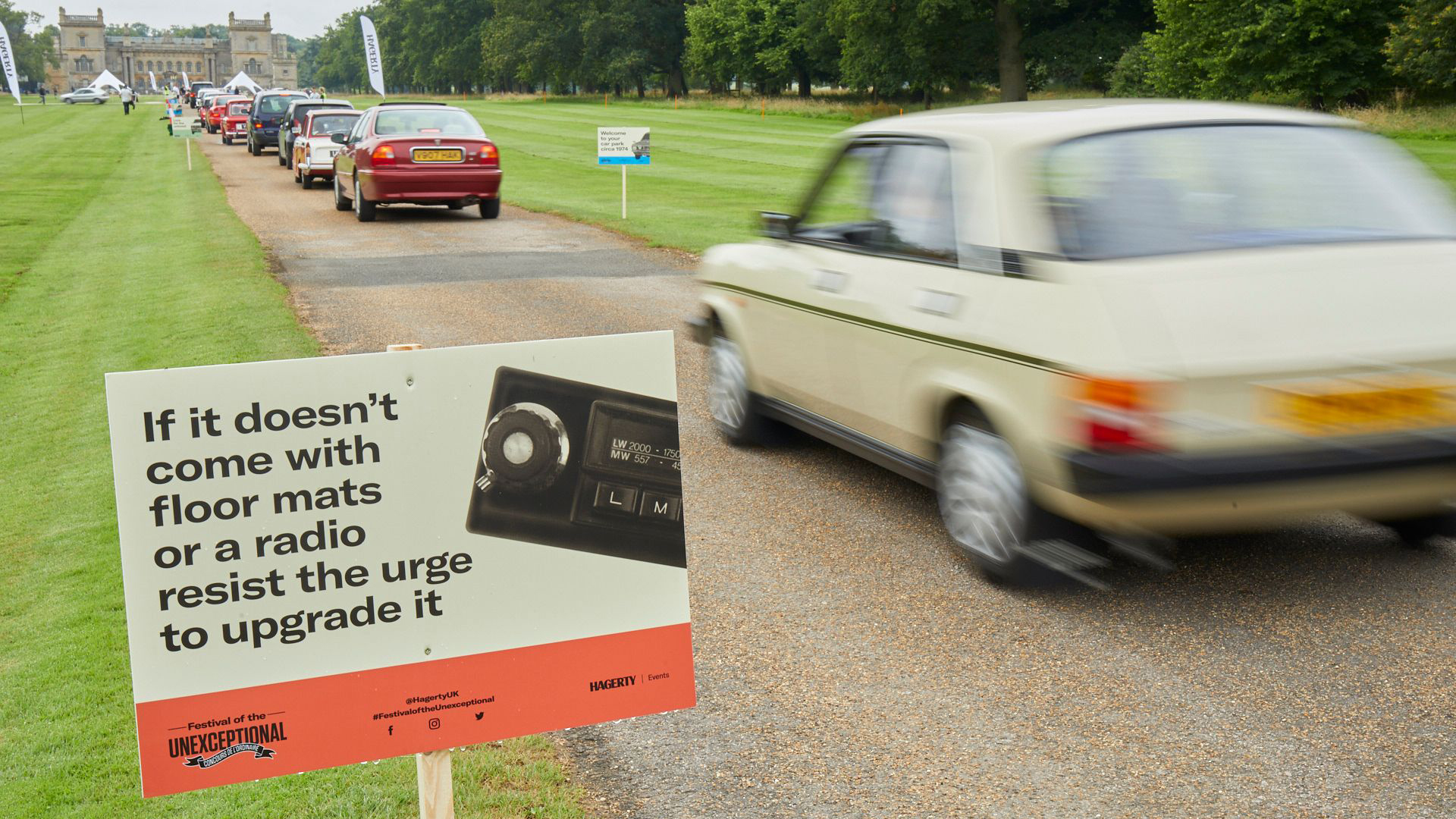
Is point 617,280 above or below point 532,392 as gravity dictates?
below

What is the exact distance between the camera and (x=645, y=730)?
398cm

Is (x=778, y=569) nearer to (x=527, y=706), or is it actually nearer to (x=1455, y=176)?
(x=527, y=706)

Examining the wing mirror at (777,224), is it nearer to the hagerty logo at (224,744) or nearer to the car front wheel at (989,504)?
the car front wheel at (989,504)

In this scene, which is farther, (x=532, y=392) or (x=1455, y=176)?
(x=1455, y=176)

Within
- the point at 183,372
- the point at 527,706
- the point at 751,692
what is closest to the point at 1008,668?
the point at 751,692

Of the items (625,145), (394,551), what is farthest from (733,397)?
(625,145)

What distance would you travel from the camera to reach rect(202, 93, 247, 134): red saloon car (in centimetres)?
4866

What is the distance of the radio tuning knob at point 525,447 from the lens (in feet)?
8.41

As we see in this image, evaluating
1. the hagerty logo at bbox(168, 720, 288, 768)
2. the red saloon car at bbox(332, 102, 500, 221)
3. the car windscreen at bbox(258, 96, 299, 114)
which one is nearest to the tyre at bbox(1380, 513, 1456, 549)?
the hagerty logo at bbox(168, 720, 288, 768)

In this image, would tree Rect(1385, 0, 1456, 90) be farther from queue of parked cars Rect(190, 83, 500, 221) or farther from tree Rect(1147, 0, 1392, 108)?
queue of parked cars Rect(190, 83, 500, 221)

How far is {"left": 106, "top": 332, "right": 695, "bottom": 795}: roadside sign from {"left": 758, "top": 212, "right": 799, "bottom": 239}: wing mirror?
3.91 m

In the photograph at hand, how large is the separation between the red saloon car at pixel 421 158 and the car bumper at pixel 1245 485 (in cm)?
1597

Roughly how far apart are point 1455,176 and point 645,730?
76.9ft

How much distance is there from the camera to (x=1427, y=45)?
137 ft
